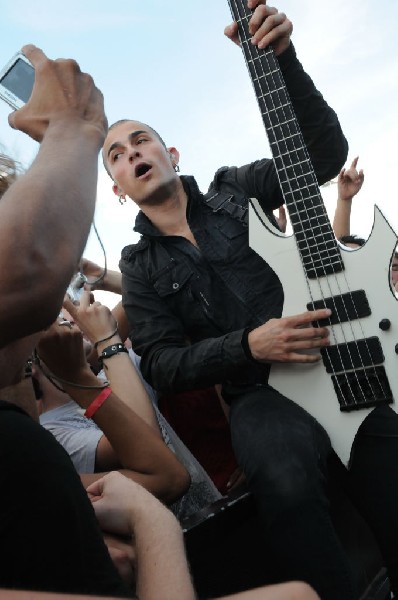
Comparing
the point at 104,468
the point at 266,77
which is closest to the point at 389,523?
the point at 104,468

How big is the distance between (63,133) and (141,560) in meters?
0.69

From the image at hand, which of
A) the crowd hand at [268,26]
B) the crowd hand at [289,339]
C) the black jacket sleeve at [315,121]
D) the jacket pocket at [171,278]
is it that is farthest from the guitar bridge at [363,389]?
the crowd hand at [268,26]

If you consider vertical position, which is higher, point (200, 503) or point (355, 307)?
point (355, 307)

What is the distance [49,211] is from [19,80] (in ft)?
1.95

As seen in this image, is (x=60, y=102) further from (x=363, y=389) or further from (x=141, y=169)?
(x=141, y=169)

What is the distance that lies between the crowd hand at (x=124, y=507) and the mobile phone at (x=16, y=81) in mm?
786

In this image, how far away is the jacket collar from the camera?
251 cm

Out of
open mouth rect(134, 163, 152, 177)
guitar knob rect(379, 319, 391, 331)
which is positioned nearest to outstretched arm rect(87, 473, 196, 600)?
guitar knob rect(379, 319, 391, 331)

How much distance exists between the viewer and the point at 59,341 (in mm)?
1823

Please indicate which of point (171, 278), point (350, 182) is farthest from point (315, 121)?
point (350, 182)

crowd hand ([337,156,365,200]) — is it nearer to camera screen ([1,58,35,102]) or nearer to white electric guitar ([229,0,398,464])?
white electric guitar ([229,0,398,464])

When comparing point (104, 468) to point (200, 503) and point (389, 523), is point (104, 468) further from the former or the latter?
point (389, 523)

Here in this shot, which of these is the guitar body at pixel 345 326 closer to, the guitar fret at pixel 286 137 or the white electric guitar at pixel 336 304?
the white electric guitar at pixel 336 304

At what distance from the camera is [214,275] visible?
2393mm
